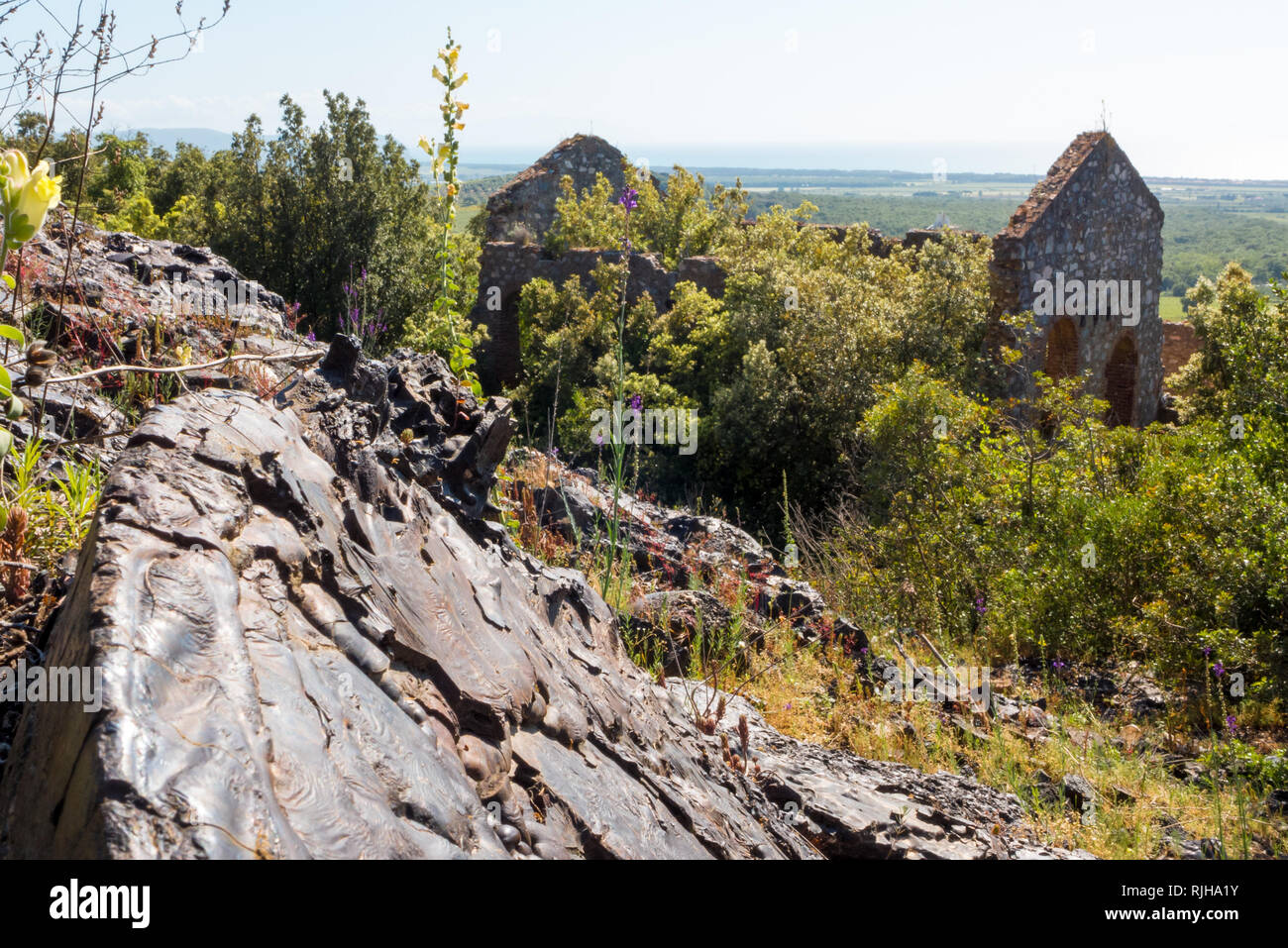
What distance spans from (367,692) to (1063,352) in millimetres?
15025

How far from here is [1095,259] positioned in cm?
Answer: 1435

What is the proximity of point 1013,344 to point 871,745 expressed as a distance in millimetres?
9978

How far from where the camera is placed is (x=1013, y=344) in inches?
512

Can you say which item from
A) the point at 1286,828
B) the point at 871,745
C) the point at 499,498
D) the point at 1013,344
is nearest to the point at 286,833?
the point at 499,498

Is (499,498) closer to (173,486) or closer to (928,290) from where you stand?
(173,486)

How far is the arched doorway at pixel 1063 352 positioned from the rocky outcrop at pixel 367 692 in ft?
39.9

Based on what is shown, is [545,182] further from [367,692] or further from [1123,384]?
[367,692]

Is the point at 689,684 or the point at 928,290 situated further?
the point at 928,290

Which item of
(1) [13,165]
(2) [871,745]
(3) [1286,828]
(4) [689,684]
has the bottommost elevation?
(3) [1286,828]

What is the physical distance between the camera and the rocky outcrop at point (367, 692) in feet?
4.63

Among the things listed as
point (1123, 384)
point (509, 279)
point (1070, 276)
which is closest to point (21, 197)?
point (509, 279)

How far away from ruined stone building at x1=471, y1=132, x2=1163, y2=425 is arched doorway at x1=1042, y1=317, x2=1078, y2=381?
0.02 meters

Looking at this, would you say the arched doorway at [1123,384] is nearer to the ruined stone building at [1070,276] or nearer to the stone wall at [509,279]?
the ruined stone building at [1070,276]

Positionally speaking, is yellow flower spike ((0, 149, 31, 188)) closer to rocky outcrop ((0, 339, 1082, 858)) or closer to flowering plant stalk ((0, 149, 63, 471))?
flowering plant stalk ((0, 149, 63, 471))
